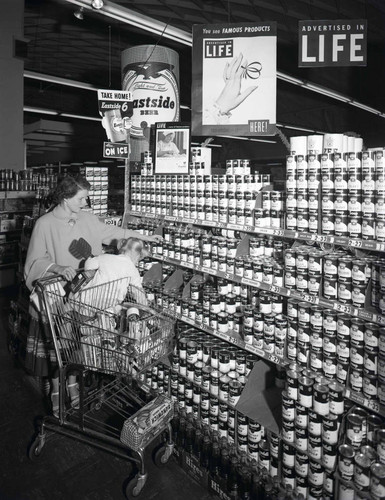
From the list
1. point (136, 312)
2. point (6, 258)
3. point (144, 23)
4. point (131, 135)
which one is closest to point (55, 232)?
point (136, 312)

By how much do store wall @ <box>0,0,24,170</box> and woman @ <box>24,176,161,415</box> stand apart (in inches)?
251

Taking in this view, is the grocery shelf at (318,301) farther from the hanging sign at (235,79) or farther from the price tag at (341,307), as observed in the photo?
the hanging sign at (235,79)

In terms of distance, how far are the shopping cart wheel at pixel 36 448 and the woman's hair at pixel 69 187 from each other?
82.6 inches

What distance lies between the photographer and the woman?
3.58 m

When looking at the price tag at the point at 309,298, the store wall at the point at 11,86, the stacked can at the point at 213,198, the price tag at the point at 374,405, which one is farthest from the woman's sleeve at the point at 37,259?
the store wall at the point at 11,86

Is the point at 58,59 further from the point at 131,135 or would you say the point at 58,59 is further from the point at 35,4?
the point at 131,135

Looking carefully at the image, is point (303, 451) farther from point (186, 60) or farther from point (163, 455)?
point (186, 60)

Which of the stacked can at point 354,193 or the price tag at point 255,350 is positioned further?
the price tag at point 255,350

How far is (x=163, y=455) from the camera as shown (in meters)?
3.29

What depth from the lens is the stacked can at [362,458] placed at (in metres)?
2.20

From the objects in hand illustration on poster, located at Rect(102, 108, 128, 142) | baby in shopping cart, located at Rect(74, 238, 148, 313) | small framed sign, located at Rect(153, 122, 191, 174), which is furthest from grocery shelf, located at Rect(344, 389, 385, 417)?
hand illustration on poster, located at Rect(102, 108, 128, 142)

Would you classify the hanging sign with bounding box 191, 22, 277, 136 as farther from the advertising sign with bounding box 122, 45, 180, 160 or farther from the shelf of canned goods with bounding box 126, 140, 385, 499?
the advertising sign with bounding box 122, 45, 180, 160

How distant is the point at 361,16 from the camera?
35.6 ft

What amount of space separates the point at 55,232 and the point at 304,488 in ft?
9.59
